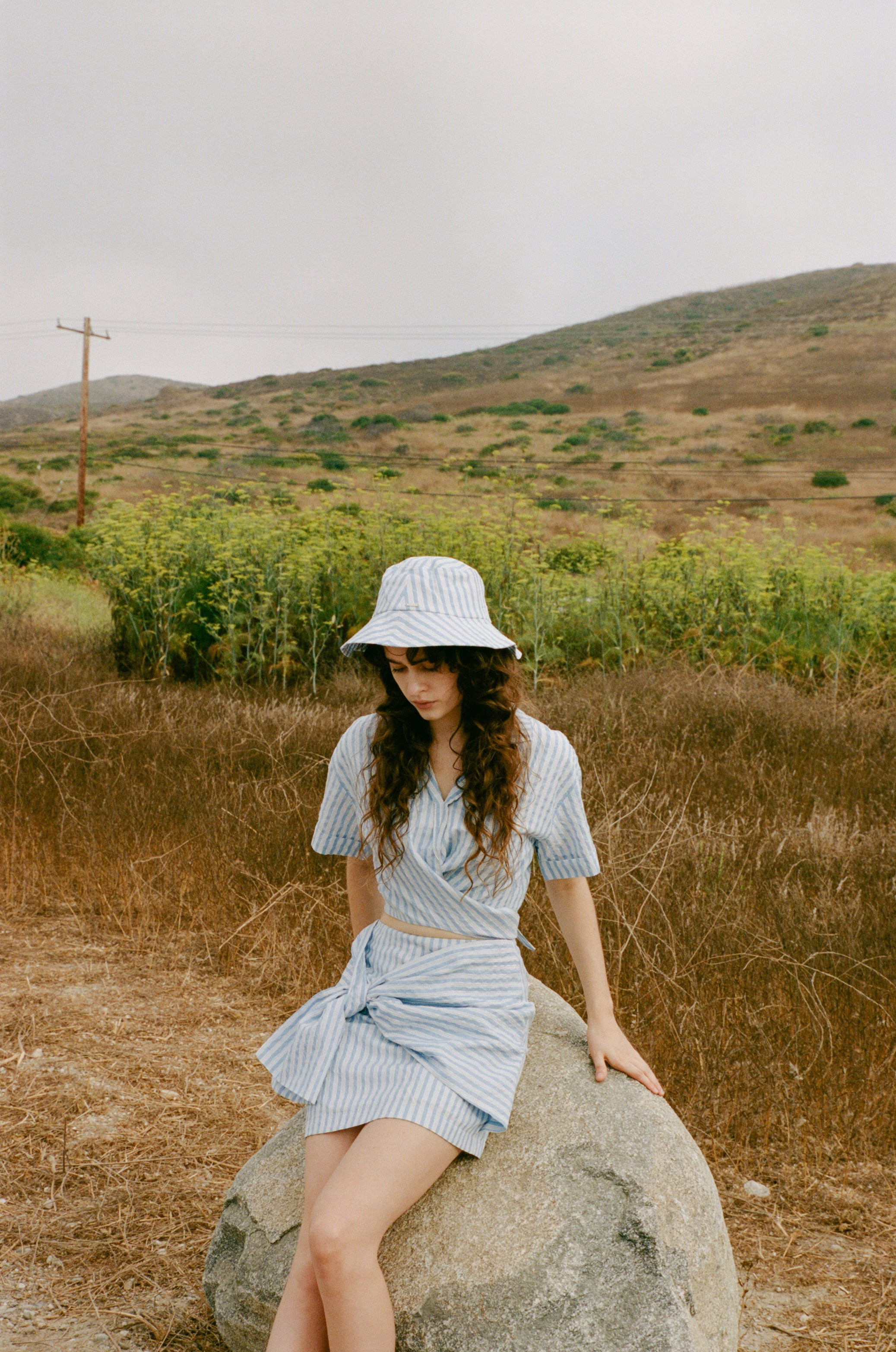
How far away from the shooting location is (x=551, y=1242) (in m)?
1.79

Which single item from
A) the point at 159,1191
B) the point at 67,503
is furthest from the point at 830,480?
the point at 159,1191

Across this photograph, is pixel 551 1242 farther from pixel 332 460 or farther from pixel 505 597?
pixel 332 460

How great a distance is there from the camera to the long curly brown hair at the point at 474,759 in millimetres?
2012

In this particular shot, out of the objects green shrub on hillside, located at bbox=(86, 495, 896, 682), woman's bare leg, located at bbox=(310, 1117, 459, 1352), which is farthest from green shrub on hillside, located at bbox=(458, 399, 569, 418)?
woman's bare leg, located at bbox=(310, 1117, 459, 1352)

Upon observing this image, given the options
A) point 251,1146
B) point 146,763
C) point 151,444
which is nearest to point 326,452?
point 151,444

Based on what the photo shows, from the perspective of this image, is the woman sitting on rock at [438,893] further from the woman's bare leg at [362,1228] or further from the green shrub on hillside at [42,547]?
the green shrub on hillside at [42,547]

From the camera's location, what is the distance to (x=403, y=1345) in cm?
176

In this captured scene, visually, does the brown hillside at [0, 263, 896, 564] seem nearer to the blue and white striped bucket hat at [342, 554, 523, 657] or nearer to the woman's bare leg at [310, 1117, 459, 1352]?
the blue and white striped bucket hat at [342, 554, 523, 657]

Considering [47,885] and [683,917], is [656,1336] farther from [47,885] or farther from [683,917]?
[47,885]

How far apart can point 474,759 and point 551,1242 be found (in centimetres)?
85

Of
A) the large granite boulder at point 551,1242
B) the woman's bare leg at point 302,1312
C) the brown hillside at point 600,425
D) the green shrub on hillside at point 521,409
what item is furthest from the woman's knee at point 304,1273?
the green shrub on hillside at point 521,409

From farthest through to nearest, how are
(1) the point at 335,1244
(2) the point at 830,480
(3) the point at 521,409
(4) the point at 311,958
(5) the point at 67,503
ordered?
(3) the point at 521,409, (2) the point at 830,480, (5) the point at 67,503, (4) the point at 311,958, (1) the point at 335,1244

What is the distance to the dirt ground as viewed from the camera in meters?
2.31

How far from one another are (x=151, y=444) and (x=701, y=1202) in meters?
48.5
